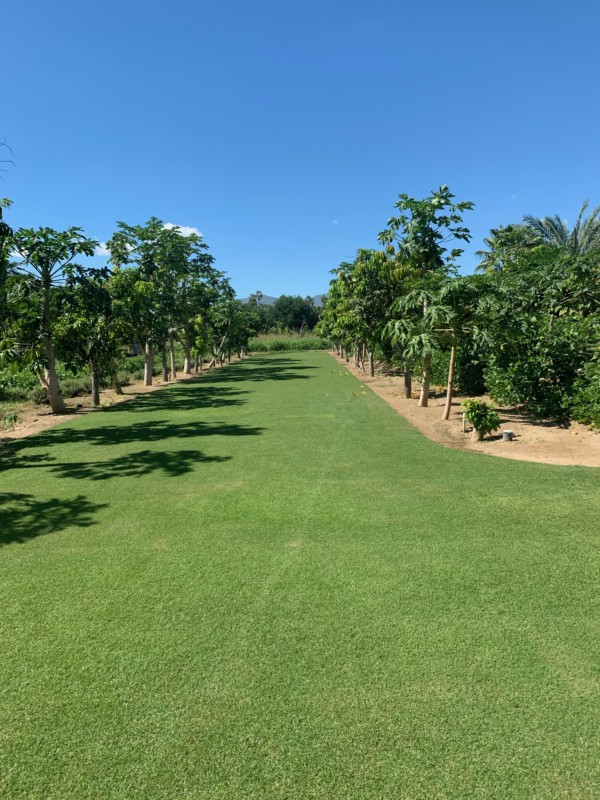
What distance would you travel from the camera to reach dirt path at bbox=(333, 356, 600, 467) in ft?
29.5

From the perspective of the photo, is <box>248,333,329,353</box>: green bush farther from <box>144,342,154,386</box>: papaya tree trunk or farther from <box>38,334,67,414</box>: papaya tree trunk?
<box>38,334,67,414</box>: papaya tree trunk

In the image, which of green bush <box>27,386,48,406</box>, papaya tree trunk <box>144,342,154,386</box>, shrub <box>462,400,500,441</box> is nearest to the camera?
shrub <box>462,400,500,441</box>

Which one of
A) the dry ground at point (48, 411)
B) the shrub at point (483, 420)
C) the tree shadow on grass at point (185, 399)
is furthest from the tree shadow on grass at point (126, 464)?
the tree shadow on grass at point (185, 399)

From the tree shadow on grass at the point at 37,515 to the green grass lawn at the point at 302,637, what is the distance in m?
0.04

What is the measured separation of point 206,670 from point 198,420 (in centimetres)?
1108

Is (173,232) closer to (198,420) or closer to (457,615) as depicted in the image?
(198,420)

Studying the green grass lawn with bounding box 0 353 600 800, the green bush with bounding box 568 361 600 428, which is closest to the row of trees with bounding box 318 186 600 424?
the green bush with bounding box 568 361 600 428

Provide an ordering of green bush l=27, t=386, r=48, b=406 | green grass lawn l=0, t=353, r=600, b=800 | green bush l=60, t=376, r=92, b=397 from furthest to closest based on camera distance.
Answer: green bush l=60, t=376, r=92, b=397 < green bush l=27, t=386, r=48, b=406 < green grass lawn l=0, t=353, r=600, b=800

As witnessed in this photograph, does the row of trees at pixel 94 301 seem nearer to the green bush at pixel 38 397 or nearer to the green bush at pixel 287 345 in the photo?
the green bush at pixel 38 397

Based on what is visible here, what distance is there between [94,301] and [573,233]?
29.8 metres

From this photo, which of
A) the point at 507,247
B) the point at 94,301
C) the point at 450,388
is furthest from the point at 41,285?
the point at 507,247

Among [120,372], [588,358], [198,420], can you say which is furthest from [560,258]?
[120,372]

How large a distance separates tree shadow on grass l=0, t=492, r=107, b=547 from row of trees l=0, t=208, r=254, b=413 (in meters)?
3.59

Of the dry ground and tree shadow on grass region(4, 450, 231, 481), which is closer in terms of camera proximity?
tree shadow on grass region(4, 450, 231, 481)
